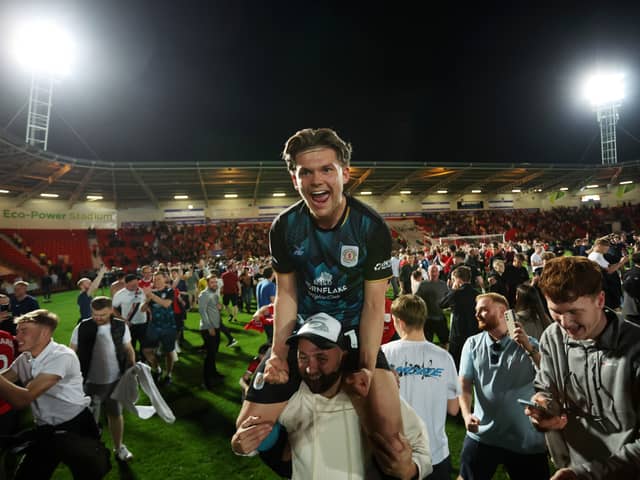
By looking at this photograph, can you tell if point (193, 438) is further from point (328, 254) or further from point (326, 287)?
point (328, 254)

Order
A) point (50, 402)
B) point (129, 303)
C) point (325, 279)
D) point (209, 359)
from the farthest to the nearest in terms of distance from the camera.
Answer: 1. point (129, 303)
2. point (209, 359)
3. point (50, 402)
4. point (325, 279)

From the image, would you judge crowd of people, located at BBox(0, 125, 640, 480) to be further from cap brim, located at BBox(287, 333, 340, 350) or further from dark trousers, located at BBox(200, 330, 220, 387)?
dark trousers, located at BBox(200, 330, 220, 387)

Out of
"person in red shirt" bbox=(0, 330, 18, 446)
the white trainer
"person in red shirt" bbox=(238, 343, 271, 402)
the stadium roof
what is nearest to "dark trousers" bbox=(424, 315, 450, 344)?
"person in red shirt" bbox=(238, 343, 271, 402)

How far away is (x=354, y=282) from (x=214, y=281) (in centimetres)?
578

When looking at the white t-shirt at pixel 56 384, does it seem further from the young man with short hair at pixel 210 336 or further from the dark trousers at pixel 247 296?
the dark trousers at pixel 247 296

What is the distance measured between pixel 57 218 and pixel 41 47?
578 inches

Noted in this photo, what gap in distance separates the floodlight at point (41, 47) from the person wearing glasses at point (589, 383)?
36.8m

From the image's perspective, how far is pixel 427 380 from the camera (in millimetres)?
3051

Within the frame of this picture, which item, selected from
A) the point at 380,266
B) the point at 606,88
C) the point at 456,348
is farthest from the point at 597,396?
the point at 606,88

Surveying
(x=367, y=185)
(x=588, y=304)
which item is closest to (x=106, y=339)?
(x=588, y=304)

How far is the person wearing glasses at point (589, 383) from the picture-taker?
1.79 metres

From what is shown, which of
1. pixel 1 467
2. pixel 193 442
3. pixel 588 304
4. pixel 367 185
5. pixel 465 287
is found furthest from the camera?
pixel 367 185

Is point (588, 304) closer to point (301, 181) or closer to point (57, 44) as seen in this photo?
point (301, 181)

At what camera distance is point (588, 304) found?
6.30 feet
